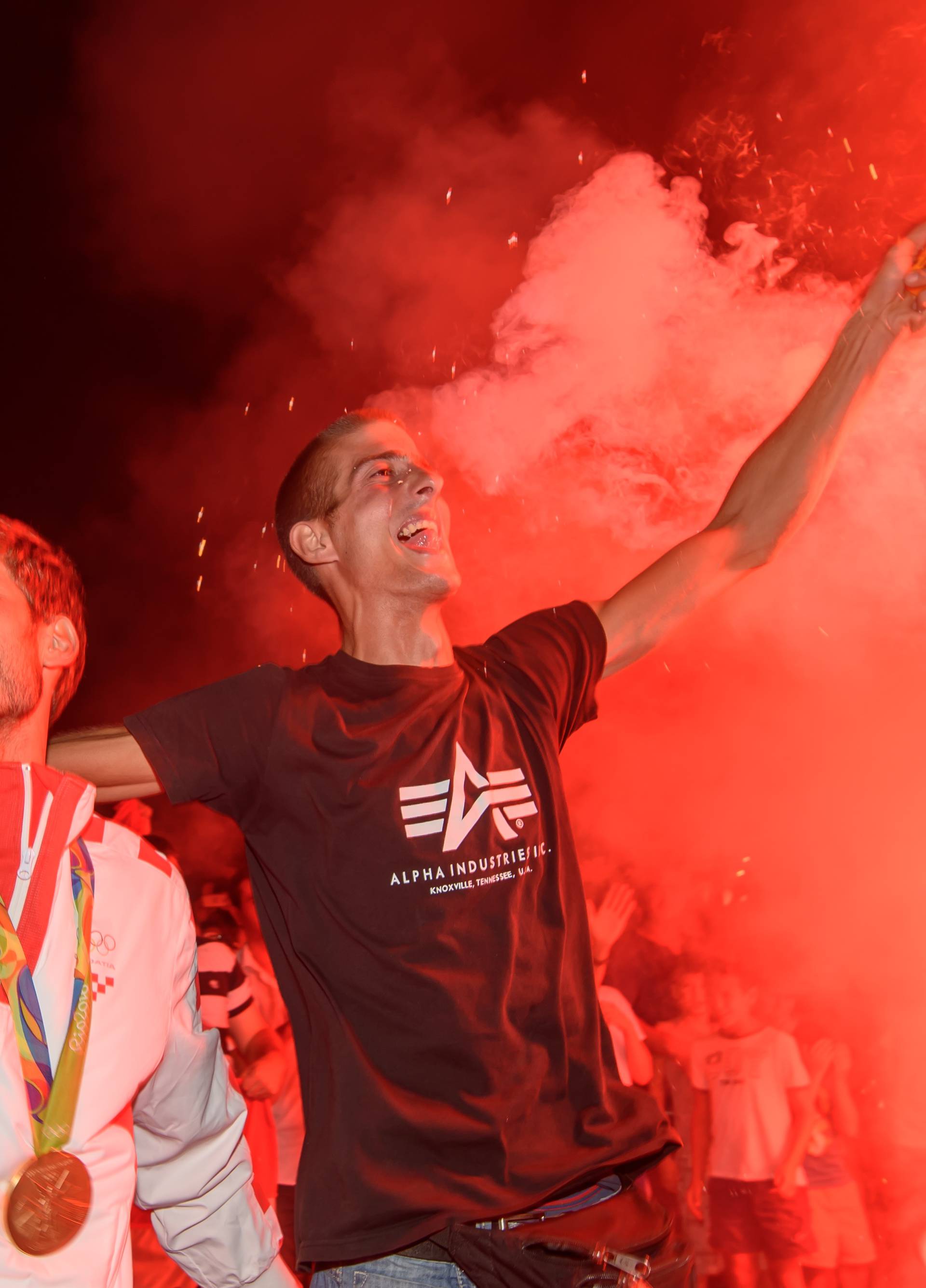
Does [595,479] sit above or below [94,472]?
below

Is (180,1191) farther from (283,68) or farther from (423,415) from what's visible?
(283,68)

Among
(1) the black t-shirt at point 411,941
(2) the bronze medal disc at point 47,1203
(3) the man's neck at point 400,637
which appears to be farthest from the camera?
(3) the man's neck at point 400,637

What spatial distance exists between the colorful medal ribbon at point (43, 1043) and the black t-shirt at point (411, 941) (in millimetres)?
272

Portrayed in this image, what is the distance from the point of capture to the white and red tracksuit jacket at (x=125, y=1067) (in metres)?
1.17

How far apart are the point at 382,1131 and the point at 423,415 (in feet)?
11.9

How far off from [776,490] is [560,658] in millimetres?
511

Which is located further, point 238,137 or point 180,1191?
point 238,137

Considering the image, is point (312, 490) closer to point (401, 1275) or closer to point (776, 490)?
point (776, 490)

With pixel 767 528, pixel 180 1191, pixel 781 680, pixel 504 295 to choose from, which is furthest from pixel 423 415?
pixel 180 1191

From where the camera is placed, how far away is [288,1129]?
325 cm

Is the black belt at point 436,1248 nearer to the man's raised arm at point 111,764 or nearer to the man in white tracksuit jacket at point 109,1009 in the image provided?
the man in white tracksuit jacket at point 109,1009

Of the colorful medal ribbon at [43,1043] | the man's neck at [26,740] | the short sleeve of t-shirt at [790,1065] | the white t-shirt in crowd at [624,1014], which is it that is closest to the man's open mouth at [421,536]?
the man's neck at [26,740]

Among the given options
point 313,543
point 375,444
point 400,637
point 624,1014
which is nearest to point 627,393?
point 624,1014

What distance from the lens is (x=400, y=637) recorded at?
1746mm
